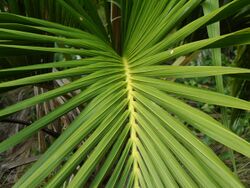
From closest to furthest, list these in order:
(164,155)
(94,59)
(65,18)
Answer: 1. (164,155)
2. (94,59)
3. (65,18)

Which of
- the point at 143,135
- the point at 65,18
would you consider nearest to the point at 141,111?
the point at 143,135

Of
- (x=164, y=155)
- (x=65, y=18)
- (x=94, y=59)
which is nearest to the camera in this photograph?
(x=164, y=155)

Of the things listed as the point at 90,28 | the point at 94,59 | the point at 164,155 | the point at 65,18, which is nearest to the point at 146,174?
the point at 164,155

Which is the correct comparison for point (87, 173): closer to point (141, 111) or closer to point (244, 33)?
point (141, 111)

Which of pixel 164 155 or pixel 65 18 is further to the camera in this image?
pixel 65 18

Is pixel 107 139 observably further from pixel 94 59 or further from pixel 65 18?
pixel 65 18

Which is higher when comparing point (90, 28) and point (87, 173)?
point (90, 28)
